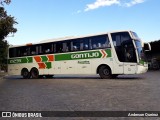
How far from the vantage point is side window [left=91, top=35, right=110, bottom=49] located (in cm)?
2159

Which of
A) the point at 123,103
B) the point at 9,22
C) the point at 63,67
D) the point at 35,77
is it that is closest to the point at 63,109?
the point at 123,103

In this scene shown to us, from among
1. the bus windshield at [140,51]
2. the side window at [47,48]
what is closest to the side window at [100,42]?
the bus windshield at [140,51]

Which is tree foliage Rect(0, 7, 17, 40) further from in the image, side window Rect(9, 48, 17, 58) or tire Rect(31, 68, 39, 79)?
tire Rect(31, 68, 39, 79)

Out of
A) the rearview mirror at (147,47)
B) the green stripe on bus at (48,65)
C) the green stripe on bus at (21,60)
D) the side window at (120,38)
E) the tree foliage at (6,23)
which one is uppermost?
the tree foliage at (6,23)

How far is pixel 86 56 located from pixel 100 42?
1536mm

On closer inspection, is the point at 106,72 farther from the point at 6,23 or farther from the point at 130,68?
the point at 6,23

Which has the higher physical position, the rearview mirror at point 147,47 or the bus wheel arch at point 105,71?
the rearview mirror at point 147,47

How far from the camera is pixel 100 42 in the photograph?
864 inches

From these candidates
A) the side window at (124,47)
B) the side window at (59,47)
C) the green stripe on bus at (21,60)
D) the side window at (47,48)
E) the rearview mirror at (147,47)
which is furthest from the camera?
the green stripe on bus at (21,60)

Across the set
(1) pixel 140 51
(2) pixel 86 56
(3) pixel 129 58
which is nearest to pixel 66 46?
(2) pixel 86 56

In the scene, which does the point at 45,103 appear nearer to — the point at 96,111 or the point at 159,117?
the point at 96,111

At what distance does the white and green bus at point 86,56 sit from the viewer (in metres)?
20.8

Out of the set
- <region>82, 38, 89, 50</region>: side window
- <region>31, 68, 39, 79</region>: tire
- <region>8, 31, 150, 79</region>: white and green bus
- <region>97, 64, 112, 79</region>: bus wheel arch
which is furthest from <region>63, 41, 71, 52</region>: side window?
<region>31, 68, 39, 79</region>: tire

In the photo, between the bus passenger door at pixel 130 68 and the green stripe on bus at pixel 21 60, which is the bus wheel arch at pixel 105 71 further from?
the green stripe on bus at pixel 21 60
